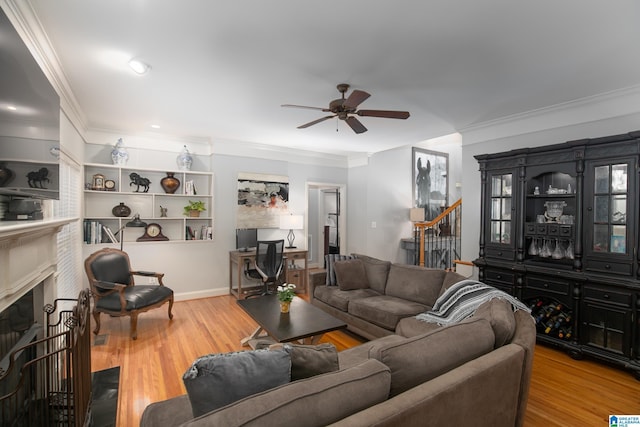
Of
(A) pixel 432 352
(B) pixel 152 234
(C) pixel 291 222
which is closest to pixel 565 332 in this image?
(A) pixel 432 352

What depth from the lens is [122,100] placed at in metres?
3.36

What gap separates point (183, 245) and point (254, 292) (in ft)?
4.37

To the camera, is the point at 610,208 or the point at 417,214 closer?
the point at 610,208

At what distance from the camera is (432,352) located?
150 centimetres

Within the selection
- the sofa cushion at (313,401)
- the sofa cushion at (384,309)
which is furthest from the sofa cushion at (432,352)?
the sofa cushion at (384,309)

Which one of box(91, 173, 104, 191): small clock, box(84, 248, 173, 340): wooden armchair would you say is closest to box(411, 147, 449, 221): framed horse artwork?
box(84, 248, 173, 340): wooden armchair

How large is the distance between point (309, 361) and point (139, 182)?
14.2 ft

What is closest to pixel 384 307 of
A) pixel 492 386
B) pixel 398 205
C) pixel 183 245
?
pixel 492 386

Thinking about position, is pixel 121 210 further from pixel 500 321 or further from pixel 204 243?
pixel 500 321

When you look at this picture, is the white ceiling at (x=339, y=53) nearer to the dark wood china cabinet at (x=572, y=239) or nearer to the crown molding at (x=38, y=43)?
the crown molding at (x=38, y=43)

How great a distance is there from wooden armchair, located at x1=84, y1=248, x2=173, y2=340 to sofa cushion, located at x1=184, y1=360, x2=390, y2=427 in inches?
119

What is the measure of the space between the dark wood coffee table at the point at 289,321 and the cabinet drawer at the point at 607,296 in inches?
91.9

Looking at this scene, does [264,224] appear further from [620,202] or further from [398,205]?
[620,202]

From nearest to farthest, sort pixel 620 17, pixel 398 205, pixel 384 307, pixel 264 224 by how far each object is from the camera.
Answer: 1. pixel 620 17
2. pixel 384 307
3. pixel 264 224
4. pixel 398 205
